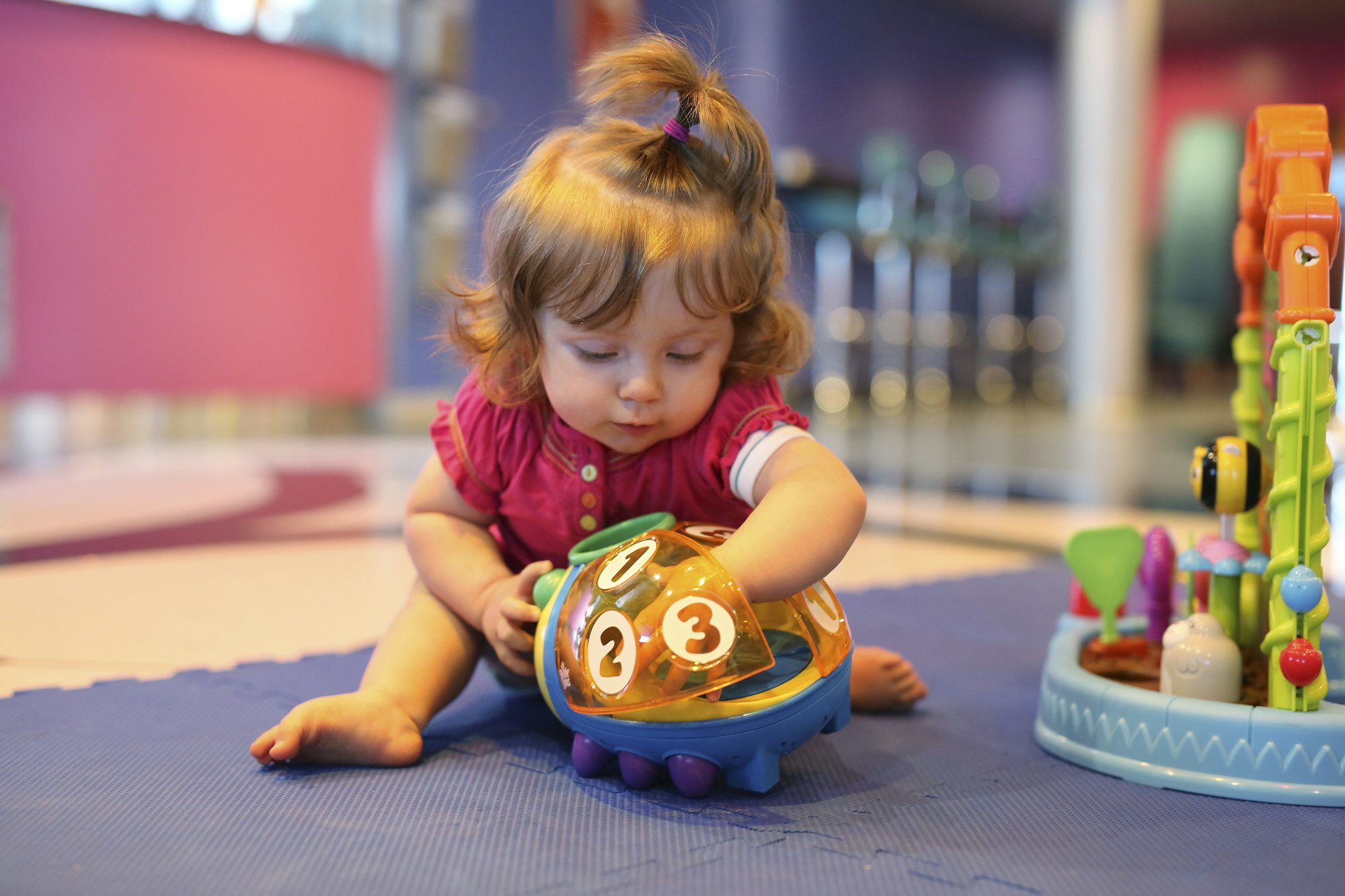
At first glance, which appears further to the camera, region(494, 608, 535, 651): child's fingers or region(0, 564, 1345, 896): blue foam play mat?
region(494, 608, 535, 651): child's fingers

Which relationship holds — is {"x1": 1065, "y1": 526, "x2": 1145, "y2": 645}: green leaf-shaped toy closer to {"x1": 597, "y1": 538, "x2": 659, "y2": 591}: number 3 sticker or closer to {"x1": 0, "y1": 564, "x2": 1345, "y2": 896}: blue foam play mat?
{"x1": 0, "y1": 564, "x2": 1345, "y2": 896}: blue foam play mat

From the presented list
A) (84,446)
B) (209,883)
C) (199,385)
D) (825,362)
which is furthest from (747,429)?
(825,362)

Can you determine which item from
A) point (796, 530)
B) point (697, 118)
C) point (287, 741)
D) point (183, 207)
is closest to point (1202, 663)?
point (796, 530)

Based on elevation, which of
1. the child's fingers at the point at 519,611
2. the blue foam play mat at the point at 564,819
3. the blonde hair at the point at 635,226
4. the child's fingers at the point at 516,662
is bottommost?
the blue foam play mat at the point at 564,819

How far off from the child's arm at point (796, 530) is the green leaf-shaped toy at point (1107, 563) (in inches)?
11.8

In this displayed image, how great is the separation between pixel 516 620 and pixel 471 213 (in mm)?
4267

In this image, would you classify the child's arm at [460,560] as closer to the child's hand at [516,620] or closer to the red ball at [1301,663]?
the child's hand at [516,620]

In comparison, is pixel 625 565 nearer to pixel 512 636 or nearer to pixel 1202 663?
pixel 512 636

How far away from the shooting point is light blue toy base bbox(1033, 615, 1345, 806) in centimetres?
82

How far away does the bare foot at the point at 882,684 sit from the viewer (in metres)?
1.04

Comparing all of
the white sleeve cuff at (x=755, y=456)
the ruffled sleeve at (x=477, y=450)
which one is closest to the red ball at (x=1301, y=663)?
the white sleeve cuff at (x=755, y=456)

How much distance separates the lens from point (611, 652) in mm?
794

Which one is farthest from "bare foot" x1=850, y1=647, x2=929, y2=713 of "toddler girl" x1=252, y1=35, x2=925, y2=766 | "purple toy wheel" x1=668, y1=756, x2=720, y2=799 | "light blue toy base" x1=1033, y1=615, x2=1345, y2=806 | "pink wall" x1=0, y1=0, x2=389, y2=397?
"pink wall" x1=0, y1=0, x2=389, y2=397

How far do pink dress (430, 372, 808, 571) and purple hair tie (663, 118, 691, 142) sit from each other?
7.7 inches
